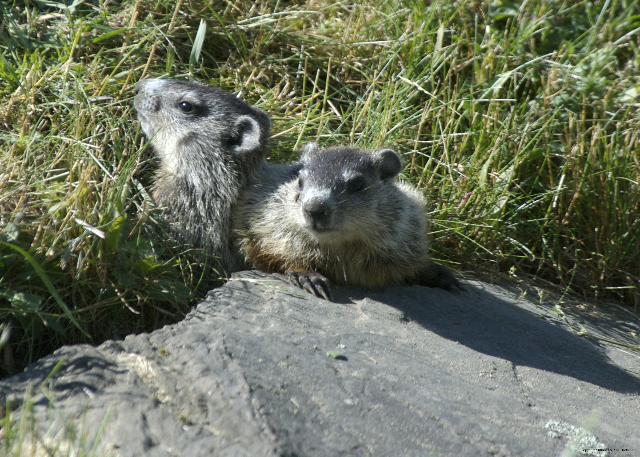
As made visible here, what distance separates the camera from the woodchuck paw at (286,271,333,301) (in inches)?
147

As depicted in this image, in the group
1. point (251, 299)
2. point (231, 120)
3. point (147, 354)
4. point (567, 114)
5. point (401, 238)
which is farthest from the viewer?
point (567, 114)

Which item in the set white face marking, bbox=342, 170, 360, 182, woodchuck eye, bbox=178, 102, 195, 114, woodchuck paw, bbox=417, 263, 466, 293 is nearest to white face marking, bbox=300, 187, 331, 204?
white face marking, bbox=342, 170, 360, 182

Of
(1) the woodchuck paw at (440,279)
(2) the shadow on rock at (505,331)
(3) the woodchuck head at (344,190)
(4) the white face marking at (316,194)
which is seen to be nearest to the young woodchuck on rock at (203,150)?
(3) the woodchuck head at (344,190)

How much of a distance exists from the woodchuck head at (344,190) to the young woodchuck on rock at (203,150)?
0.49m

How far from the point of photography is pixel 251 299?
11.2 ft

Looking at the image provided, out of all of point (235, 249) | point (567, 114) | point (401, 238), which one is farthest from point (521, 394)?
point (567, 114)

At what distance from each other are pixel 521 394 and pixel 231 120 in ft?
8.89

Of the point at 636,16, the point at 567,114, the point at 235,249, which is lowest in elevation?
the point at 235,249

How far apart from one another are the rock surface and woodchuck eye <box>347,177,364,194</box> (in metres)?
0.71

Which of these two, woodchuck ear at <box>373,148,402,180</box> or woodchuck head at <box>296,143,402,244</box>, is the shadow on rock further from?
woodchuck ear at <box>373,148,402,180</box>

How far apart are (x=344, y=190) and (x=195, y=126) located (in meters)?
1.31

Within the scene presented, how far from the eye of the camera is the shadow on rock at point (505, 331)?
355cm

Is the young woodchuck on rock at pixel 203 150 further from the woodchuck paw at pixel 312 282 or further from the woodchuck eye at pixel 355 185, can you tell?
the woodchuck eye at pixel 355 185

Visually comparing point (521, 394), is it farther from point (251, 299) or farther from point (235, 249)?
point (235, 249)
